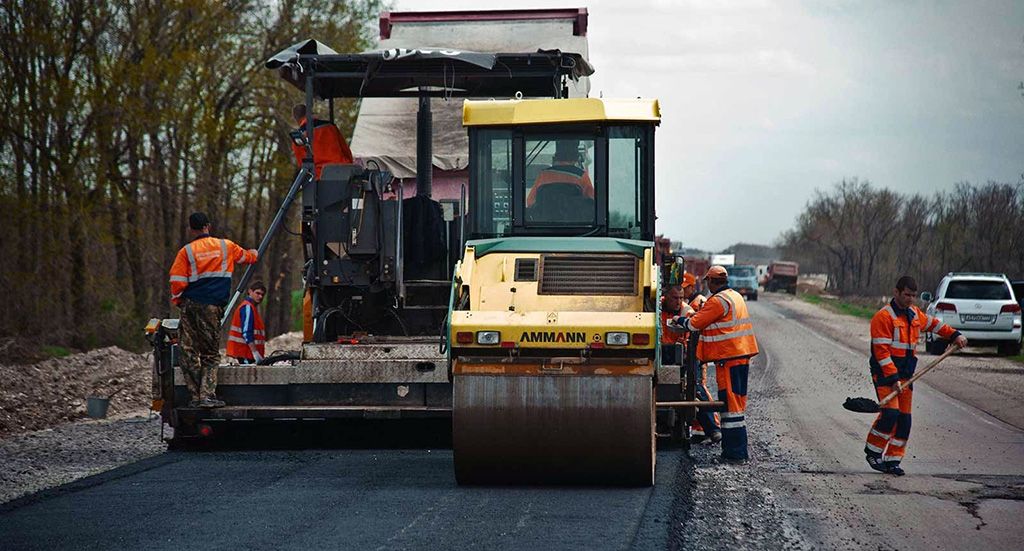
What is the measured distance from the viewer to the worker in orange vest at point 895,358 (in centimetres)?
1057

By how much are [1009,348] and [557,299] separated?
793 inches

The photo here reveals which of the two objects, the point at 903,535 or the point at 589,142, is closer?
the point at 903,535

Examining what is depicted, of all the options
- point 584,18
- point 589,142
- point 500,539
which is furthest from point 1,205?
point 500,539

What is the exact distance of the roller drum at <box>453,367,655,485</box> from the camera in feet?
28.8

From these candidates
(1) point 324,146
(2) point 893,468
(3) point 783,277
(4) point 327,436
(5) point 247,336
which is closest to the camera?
(2) point 893,468

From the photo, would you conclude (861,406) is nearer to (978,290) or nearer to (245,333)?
(245,333)

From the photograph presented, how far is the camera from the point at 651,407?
28.9 feet

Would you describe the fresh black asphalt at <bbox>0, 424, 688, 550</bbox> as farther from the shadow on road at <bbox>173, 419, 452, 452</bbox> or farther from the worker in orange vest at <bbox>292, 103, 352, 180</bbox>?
the worker in orange vest at <bbox>292, 103, 352, 180</bbox>

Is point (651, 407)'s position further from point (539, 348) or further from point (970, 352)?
point (970, 352)

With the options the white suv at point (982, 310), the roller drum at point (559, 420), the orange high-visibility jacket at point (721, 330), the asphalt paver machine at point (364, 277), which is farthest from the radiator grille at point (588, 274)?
the white suv at point (982, 310)

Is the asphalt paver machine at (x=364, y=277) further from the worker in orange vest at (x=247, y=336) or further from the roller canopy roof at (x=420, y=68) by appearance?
the worker in orange vest at (x=247, y=336)

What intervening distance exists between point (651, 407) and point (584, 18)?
8.14 metres

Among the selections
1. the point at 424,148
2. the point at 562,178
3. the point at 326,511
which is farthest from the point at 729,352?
the point at 326,511

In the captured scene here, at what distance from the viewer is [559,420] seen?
28.8ft
